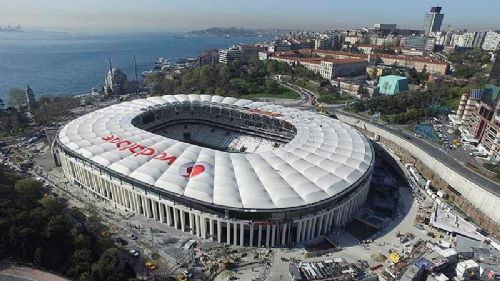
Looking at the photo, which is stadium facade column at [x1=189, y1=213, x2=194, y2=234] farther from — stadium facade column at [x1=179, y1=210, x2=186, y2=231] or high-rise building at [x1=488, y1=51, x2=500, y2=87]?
high-rise building at [x1=488, y1=51, x2=500, y2=87]

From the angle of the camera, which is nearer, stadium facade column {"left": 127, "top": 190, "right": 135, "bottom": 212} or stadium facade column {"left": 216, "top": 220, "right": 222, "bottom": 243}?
stadium facade column {"left": 216, "top": 220, "right": 222, "bottom": 243}

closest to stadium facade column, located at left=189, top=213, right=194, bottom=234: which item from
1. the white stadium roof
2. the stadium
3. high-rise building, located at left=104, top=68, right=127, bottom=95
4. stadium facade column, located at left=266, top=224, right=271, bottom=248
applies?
the stadium

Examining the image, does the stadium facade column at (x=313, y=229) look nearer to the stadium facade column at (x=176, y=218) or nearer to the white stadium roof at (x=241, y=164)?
the white stadium roof at (x=241, y=164)

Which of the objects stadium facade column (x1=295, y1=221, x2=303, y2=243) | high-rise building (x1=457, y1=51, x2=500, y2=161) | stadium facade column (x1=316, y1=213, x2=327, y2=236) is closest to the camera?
stadium facade column (x1=295, y1=221, x2=303, y2=243)

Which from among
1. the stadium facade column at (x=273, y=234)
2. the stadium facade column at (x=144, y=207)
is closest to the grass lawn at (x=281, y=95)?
the stadium facade column at (x=144, y=207)

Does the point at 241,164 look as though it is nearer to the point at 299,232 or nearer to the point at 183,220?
the point at 183,220

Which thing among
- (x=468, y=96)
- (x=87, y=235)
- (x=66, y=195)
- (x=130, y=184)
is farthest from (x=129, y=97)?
(x=468, y=96)

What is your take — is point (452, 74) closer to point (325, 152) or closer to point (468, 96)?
point (468, 96)
